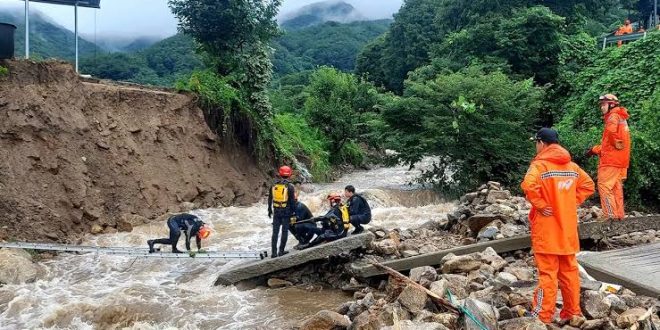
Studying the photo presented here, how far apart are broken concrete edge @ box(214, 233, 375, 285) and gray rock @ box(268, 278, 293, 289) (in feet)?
0.67

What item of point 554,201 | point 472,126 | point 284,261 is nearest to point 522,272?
point 554,201

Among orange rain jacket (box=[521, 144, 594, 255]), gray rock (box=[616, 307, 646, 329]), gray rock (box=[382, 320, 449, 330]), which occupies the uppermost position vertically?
orange rain jacket (box=[521, 144, 594, 255])

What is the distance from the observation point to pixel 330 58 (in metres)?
70.9

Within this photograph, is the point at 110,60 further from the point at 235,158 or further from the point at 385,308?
the point at 385,308

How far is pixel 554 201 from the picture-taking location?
17.4ft

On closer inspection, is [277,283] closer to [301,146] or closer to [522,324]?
[522,324]

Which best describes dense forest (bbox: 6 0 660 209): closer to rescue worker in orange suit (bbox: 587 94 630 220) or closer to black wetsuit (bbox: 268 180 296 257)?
rescue worker in orange suit (bbox: 587 94 630 220)

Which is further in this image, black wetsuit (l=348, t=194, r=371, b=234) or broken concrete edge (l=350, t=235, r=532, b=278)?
black wetsuit (l=348, t=194, r=371, b=234)

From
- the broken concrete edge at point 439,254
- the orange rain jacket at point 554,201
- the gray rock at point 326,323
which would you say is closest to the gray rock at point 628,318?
the orange rain jacket at point 554,201

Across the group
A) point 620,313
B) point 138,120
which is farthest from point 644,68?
point 138,120

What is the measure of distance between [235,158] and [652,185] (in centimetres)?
1243

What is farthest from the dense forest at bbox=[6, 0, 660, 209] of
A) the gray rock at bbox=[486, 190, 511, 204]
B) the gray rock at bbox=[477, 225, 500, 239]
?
the gray rock at bbox=[477, 225, 500, 239]

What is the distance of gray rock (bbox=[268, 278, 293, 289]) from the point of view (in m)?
9.22

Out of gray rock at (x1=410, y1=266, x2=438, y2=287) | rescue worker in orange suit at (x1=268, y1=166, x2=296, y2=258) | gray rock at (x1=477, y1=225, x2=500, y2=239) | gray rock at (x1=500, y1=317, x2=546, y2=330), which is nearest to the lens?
→ gray rock at (x1=500, y1=317, x2=546, y2=330)
